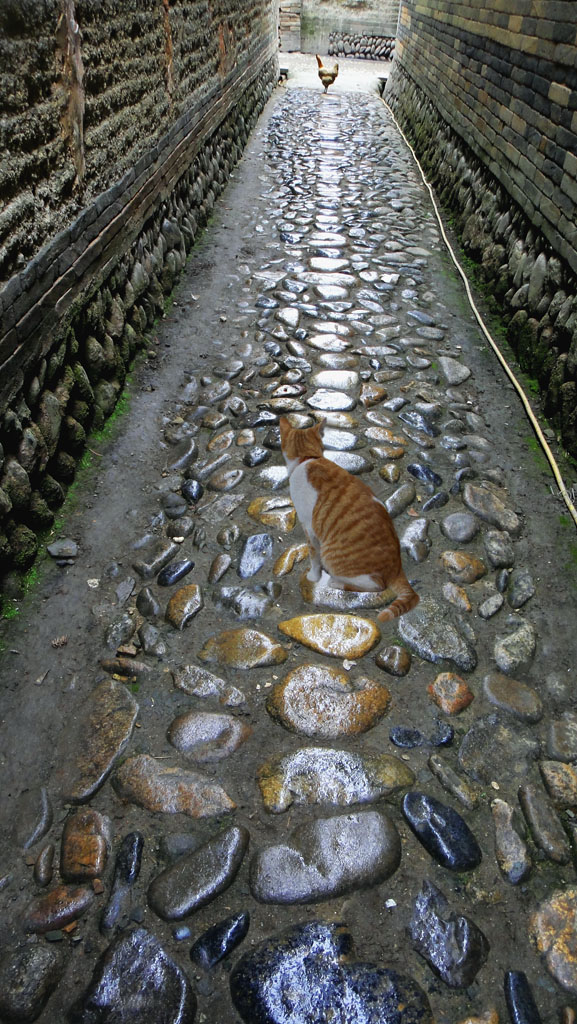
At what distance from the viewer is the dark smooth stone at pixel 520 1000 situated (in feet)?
5.35

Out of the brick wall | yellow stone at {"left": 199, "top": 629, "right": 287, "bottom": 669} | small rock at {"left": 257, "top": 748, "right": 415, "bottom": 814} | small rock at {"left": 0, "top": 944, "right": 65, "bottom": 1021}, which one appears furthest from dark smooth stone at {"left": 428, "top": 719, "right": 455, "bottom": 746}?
the brick wall

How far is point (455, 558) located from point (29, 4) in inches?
123

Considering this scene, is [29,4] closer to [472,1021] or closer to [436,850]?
[436,850]

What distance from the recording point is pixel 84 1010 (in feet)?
5.38

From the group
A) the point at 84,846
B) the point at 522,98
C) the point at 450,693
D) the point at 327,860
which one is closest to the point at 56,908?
the point at 84,846

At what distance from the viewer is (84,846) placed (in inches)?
77.6

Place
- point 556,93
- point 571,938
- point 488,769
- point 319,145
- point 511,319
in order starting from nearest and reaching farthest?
1. point 571,938
2. point 488,769
3. point 556,93
4. point 511,319
5. point 319,145

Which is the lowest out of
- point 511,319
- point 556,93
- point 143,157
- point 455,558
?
point 455,558

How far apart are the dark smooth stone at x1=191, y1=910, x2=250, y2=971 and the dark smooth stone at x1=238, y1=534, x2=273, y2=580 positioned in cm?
144

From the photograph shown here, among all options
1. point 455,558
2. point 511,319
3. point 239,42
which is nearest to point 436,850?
point 455,558

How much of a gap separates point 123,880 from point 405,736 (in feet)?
3.42

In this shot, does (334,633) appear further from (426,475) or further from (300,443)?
(426,475)

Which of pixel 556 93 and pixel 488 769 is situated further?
pixel 556 93

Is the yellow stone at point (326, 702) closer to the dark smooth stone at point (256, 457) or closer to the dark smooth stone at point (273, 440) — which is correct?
the dark smooth stone at point (256, 457)
